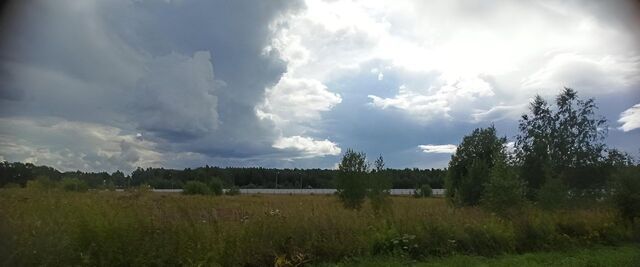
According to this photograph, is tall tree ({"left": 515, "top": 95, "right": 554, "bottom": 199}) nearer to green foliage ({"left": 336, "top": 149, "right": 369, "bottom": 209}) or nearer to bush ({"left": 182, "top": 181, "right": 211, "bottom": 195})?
green foliage ({"left": 336, "top": 149, "right": 369, "bottom": 209})

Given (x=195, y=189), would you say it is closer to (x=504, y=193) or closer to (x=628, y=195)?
(x=504, y=193)

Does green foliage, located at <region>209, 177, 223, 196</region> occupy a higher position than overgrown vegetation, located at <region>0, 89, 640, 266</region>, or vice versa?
green foliage, located at <region>209, 177, 223, 196</region>

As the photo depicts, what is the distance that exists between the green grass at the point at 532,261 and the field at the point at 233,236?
24 cm

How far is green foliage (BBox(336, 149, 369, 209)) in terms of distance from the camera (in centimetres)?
2578

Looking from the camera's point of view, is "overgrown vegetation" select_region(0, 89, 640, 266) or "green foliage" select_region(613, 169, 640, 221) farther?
"green foliage" select_region(613, 169, 640, 221)

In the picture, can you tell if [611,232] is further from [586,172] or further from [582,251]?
[586,172]

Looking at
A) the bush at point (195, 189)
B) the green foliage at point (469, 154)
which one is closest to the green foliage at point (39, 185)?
the green foliage at point (469, 154)

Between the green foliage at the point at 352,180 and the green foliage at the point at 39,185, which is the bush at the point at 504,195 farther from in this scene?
the green foliage at the point at 39,185

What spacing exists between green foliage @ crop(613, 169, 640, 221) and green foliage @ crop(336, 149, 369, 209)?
11633 millimetres

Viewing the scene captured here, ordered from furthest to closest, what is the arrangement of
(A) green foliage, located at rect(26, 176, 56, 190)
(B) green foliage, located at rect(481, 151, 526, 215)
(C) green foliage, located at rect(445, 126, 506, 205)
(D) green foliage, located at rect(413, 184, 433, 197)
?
(D) green foliage, located at rect(413, 184, 433, 197) → (C) green foliage, located at rect(445, 126, 506, 205) → (B) green foliage, located at rect(481, 151, 526, 215) → (A) green foliage, located at rect(26, 176, 56, 190)

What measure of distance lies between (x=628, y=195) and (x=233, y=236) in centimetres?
1904

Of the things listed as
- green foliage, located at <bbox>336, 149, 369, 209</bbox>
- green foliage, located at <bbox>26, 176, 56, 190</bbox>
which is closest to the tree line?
green foliage, located at <bbox>336, 149, 369, 209</bbox>

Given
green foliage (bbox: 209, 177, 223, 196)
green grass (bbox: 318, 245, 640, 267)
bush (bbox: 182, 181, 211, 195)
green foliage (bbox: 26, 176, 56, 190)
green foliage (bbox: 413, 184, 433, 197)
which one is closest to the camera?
green grass (bbox: 318, 245, 640, 267)

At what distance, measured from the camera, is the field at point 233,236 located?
8.77 m
